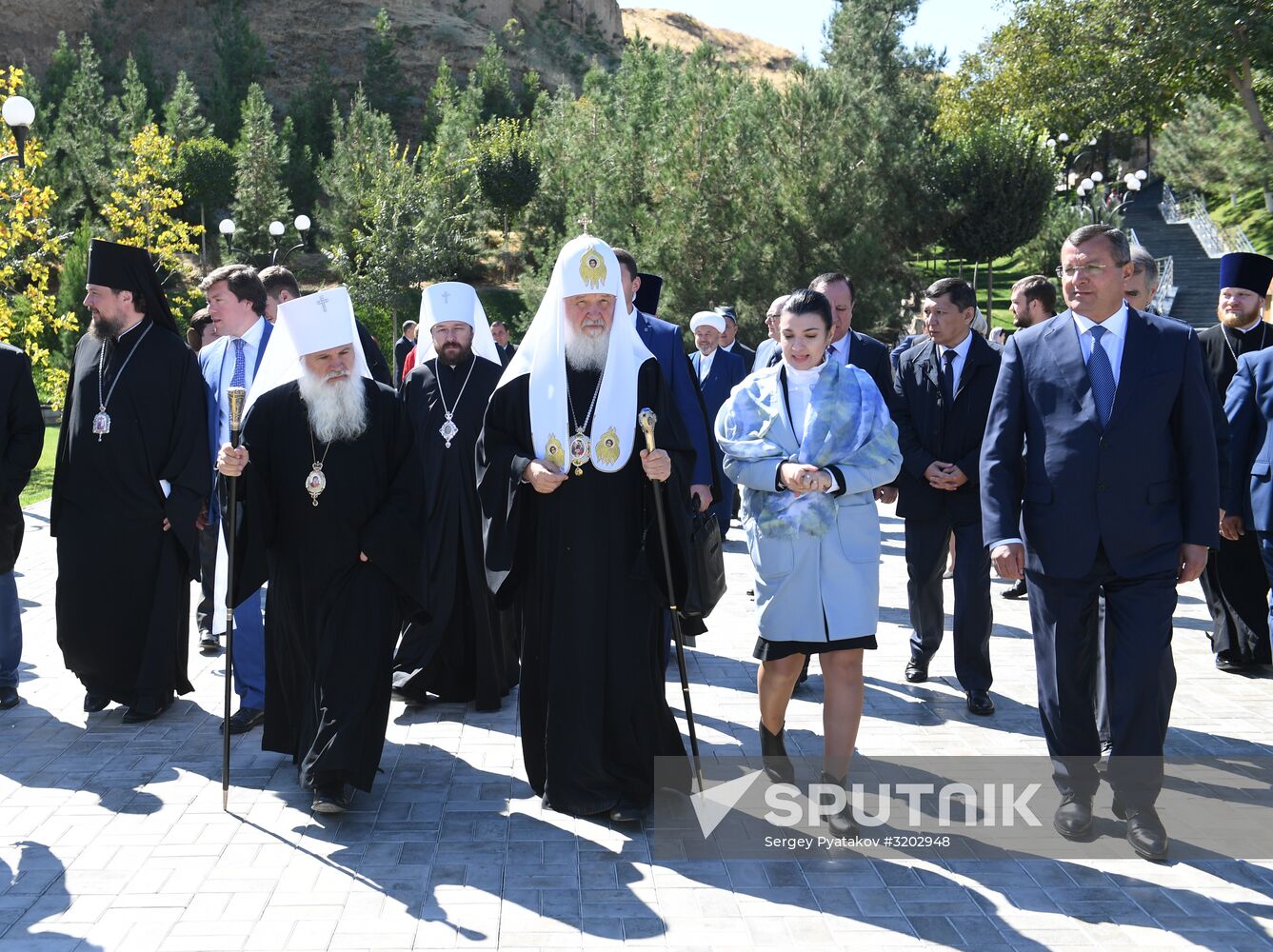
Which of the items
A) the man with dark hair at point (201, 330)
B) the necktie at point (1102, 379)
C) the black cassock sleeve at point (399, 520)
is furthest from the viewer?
the man with dark hair at point (201, 330)

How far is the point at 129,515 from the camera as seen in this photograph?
6383 mm

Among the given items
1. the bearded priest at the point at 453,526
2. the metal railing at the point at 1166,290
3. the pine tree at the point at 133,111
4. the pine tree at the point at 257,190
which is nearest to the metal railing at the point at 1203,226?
the metal railing at the point at 1166,290

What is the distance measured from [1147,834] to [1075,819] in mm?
278

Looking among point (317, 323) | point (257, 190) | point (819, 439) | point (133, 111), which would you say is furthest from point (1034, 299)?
point (133, 111)

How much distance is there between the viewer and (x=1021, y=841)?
4805mm

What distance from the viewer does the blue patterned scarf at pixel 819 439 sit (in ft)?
16.3

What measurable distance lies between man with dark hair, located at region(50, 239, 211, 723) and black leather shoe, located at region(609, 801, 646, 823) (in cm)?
280

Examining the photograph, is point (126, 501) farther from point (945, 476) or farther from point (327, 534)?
point (945, 476)

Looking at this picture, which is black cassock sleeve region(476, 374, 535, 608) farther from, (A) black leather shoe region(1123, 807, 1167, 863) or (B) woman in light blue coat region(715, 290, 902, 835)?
(A) black leather shoe region(1123, 807, 1167, 863)

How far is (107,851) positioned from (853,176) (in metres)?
23.6

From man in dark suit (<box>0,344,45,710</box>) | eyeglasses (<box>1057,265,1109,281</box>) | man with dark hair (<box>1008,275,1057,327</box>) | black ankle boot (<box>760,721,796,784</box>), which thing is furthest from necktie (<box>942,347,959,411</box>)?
man in dark suit (<box>0,344,45,710</box>)

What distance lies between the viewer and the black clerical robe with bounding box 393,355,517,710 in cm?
668

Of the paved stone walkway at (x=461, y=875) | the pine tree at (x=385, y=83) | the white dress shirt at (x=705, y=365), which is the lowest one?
the paved stone walkway at (x=461, y=875)

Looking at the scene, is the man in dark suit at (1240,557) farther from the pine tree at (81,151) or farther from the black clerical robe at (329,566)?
the pine tree at (81,151)
